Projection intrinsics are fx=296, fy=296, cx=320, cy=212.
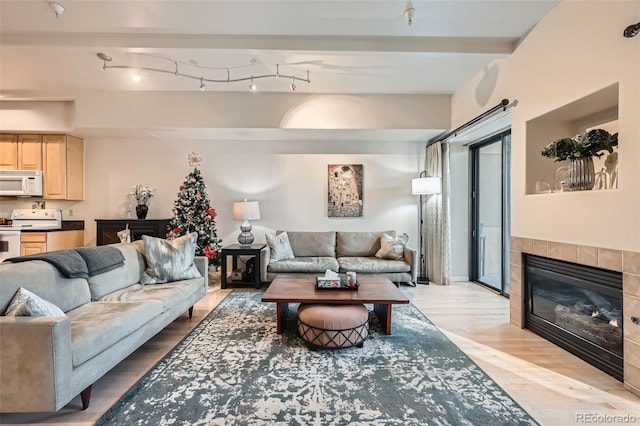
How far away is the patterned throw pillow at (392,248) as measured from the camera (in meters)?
4.60

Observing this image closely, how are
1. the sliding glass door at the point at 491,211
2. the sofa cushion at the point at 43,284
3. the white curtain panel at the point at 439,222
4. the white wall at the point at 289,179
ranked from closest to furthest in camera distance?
the sofa cushion at the point at 43,284
the sliding glass door at the point at 491,211
the white curtain panel at the point at 439,222
the white wall at the point at 289,179

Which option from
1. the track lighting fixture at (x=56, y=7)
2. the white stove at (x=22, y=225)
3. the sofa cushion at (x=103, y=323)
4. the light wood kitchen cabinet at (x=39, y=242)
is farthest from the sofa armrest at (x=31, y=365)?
the white stove at (x=22, y=225)

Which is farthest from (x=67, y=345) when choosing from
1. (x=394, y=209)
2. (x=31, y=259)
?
(x=394, y=209)

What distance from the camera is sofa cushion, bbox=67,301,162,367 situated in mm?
1722

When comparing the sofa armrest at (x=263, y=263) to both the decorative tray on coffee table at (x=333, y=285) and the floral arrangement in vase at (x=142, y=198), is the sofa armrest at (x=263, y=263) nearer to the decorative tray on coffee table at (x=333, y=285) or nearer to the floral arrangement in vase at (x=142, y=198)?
the decorative tray on coffee table at (x=333, y=285)

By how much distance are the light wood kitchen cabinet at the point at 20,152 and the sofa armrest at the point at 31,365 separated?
454 centimetres

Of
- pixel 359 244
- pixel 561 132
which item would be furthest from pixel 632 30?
pixel 359 244

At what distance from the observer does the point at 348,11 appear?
2.63 metres

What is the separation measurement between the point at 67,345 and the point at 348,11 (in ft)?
10.4

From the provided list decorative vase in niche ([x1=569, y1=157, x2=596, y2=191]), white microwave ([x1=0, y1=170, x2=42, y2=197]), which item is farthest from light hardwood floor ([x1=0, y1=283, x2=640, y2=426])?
white microwave ([x1=0, y1=170, x2=42, y2=197])

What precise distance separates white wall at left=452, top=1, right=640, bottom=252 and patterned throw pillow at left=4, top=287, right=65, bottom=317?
372cm

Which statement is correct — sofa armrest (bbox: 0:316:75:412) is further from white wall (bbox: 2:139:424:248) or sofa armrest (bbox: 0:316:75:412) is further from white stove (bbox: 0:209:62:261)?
white stove (bbox: 0:209:62:261)

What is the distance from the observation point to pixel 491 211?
15.4ft

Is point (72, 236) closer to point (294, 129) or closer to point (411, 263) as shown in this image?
point (294, 129)
